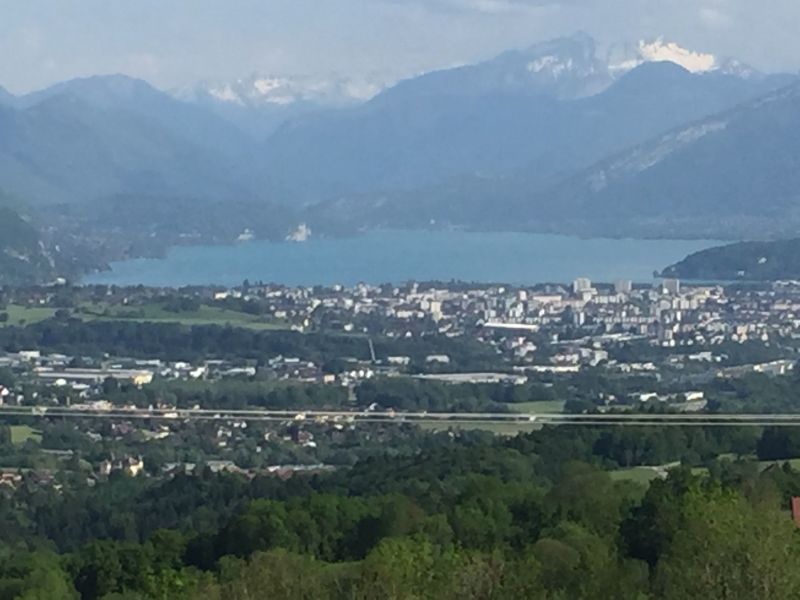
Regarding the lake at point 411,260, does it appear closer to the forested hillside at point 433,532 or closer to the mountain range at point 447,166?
the mountain range at point 447,166

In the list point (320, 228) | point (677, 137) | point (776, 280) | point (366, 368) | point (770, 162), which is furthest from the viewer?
point (677, 137)

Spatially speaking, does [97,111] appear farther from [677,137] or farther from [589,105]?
[677,137]

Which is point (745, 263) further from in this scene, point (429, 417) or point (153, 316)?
point (429, 417)

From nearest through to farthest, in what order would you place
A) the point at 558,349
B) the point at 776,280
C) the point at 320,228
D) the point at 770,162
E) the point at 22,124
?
1. the point at 558,349
2. the point at 776,280
3. the point at 320,228
4. the point at 770,162
5. the point at 22,124

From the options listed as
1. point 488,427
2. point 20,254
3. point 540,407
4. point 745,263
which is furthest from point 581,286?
point 488,427

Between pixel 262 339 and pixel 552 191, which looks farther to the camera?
pixel 552 191

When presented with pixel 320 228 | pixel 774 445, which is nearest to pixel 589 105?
pixel 320 228
